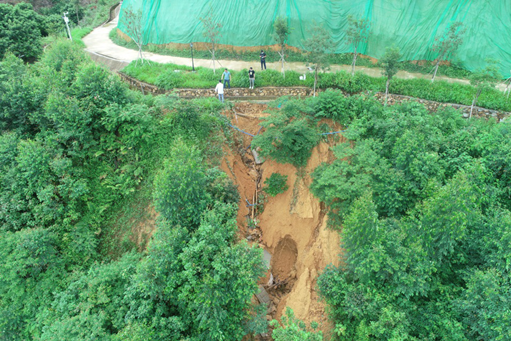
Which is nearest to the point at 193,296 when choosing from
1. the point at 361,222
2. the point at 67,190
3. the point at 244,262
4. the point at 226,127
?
the point at 244,262

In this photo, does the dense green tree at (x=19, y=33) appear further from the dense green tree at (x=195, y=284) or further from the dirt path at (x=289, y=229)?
the dense green tree at (x=195, y=284)

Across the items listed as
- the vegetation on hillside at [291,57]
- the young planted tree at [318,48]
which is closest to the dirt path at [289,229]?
the young planted tree at [318,48]

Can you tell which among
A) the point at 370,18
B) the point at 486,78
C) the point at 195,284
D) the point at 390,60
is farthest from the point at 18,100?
the point at 486,78

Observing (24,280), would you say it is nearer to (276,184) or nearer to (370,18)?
(276,184)

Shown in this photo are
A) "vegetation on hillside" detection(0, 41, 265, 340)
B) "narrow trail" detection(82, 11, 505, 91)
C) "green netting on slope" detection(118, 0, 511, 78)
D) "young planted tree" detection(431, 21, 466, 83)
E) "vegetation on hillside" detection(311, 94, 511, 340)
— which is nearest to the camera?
"vegetation on hillside" detection(311, 94, 511, 340)

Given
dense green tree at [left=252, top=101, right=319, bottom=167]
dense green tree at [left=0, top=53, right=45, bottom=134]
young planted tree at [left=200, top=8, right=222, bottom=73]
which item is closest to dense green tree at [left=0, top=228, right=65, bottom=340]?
dense green tree at [left=0, top=53, right=45, bottom=134]

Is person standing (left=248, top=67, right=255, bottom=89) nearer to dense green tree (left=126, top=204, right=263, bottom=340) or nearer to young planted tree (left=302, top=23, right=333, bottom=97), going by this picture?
young planted tree (left=302, top=23, right=333, bottom=97)

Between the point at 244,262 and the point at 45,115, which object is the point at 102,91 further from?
the point at 244,262
